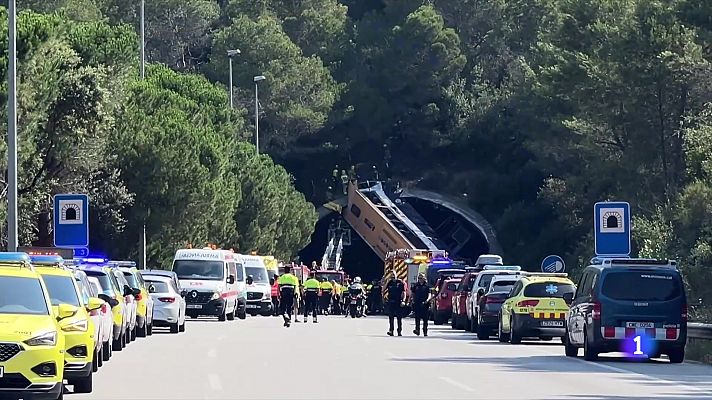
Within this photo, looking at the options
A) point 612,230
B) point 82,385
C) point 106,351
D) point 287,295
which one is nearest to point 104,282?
point 106,351

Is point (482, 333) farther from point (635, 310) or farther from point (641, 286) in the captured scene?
point (635, 310)

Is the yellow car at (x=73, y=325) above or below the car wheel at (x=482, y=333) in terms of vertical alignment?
above

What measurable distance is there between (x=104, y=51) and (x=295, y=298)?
9.96 metres

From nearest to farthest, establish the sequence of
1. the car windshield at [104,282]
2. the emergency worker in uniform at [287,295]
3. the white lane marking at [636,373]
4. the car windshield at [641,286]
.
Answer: the white lane marking at [636,373] < the car windshield at [641,286] < the car windshield at [104,282] < the emergency worker in uniform at [287,295]

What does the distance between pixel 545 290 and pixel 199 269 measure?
66.1 ft

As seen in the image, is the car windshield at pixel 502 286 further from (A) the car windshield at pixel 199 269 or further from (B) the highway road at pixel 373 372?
(A) the car windshield at pixel 199 269

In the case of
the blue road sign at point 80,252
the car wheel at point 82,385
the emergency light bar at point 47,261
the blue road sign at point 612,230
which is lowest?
the car wheel at point 82,385

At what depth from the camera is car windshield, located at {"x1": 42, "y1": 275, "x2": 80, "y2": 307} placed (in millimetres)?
23781

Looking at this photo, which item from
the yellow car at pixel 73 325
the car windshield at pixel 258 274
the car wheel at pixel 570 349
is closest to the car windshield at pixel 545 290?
the car wheel at pixel 570 349

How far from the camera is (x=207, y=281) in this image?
55.2 m

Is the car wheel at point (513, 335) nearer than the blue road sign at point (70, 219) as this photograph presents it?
Yes

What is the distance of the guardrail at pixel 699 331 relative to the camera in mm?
33531

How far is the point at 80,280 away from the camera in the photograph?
25953mm

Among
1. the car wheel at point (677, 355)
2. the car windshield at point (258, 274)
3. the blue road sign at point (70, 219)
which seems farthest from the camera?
the car windshield at point (258, 274)
